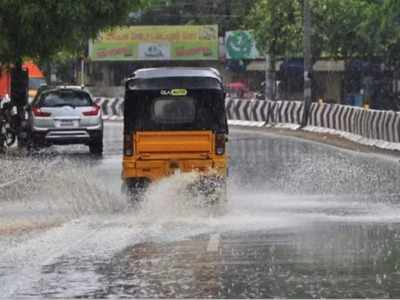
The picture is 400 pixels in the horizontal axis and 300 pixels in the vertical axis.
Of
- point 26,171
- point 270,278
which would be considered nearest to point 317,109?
point 26,171

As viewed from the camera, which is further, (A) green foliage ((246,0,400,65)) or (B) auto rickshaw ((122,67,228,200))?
(A) green foliage ((246,0,400,65))

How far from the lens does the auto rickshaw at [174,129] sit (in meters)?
17.7

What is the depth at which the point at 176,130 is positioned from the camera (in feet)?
58.6

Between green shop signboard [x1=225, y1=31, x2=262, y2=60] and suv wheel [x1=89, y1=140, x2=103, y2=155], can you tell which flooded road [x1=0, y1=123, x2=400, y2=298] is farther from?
green shop signboard [x1=225, y1=31, x2=262, y2=60]

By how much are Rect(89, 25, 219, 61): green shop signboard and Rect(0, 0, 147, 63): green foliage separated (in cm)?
4461

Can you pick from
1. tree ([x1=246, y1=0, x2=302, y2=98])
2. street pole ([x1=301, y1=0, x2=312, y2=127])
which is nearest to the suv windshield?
street pole ([x1=301, y1=0, x2=312, y2=127])

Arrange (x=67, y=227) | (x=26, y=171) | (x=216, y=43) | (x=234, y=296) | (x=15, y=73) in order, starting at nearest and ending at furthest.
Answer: (x=234, y=296) < (x=67, y=227) < (x=26, y=171) < (x=15, y=73) < (x=216, y=43)

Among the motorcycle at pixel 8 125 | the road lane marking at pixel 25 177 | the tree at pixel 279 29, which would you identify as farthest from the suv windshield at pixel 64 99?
the tree at pixel 279 29

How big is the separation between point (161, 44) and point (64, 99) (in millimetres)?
46468

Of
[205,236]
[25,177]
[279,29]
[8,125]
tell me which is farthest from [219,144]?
[279,29]

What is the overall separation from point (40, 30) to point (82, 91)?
206cm

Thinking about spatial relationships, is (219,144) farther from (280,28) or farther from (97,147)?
(280,28)

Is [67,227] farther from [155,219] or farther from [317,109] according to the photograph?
Result: [317,109]

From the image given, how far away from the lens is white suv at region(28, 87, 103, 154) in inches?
1202
